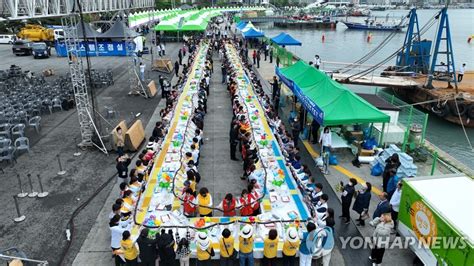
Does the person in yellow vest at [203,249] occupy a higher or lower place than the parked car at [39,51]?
lower

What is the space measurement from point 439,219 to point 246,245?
398 centimetres

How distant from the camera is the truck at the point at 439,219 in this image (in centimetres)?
699

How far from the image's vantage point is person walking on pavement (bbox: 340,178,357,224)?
9516 mm

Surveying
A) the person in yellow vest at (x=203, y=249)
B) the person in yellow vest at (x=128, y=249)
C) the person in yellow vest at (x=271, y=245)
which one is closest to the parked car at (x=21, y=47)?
the person in yellow vest at (x=128, y=249)

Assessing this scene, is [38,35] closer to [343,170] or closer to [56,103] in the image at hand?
[56,103]

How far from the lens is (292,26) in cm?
9500

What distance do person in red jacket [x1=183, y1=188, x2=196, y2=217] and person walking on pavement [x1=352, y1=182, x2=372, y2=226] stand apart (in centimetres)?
433

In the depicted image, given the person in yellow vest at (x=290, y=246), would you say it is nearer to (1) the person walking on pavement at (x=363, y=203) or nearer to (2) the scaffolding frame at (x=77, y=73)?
(1) the person walking on pavement at (x=363, y=203)

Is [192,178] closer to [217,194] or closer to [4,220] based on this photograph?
[217,194]

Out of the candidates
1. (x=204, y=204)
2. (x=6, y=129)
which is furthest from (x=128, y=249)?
(x=6, y=129)

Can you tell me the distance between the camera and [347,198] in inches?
379

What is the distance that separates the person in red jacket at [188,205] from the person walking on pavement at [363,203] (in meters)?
4.33

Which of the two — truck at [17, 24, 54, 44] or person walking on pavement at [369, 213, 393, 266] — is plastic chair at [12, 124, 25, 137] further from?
truck at [17, 24, 54, 44]

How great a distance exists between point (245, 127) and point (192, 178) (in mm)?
4422
